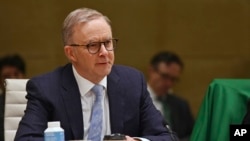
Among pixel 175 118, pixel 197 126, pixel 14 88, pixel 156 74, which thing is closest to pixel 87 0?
pixel 156 74

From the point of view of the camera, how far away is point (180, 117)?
611 centimetres

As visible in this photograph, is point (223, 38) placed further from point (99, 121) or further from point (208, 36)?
point (99, 121)

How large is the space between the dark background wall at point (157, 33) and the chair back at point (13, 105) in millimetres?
3191

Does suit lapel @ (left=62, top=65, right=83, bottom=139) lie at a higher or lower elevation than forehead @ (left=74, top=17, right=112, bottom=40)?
lower

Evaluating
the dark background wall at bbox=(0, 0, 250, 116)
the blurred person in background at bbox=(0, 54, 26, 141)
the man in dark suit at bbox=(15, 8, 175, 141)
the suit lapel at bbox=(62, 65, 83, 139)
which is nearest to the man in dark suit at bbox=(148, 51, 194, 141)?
the dark background wall at bbox=(0, 0, 250, 116)

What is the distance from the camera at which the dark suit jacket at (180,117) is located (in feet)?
19.6

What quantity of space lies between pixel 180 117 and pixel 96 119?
3.03m

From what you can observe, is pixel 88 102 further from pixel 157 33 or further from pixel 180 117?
pixel 157 33

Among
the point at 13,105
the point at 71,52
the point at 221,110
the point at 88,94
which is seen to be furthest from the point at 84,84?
the point at 221,110

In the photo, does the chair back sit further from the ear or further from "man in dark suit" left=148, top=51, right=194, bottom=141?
"man in dark suit" left=148, top=51, right=194, bottom=141

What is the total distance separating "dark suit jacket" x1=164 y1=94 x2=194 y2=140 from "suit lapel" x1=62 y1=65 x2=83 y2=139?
2.85m

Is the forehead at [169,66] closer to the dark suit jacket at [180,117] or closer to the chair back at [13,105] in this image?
the dark suit jacket at [180,117]

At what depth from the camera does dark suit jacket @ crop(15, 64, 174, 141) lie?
307 cm

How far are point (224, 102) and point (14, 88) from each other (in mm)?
1151
